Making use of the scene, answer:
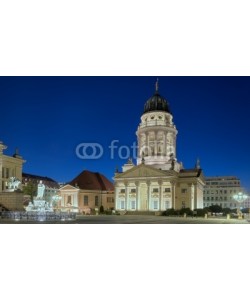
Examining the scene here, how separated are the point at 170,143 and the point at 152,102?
5.80 m

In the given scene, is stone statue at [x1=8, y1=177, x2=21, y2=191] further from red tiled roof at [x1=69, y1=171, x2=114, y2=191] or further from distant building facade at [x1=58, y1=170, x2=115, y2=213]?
red tiled roof at [x1=69, y1=171, x2=114, y2=191]

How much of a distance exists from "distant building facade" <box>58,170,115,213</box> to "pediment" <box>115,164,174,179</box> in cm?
316

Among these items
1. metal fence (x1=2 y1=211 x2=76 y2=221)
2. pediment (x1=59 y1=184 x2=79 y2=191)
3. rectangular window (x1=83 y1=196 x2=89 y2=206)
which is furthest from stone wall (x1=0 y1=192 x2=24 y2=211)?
rectangular window (x1=83 y1=196 x2=89 y2=206)

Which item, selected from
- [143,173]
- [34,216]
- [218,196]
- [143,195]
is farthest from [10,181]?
[218,196]

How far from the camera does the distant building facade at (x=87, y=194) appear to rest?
40.0m

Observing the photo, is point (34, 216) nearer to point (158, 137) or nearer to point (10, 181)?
point (10, 181)

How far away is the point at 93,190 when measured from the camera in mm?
41562

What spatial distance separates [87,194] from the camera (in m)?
41.5

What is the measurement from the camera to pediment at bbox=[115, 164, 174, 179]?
37.8m

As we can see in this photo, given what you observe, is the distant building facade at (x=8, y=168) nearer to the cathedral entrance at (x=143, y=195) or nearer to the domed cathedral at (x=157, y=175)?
the domed cathedral at (x=157, y=175)
